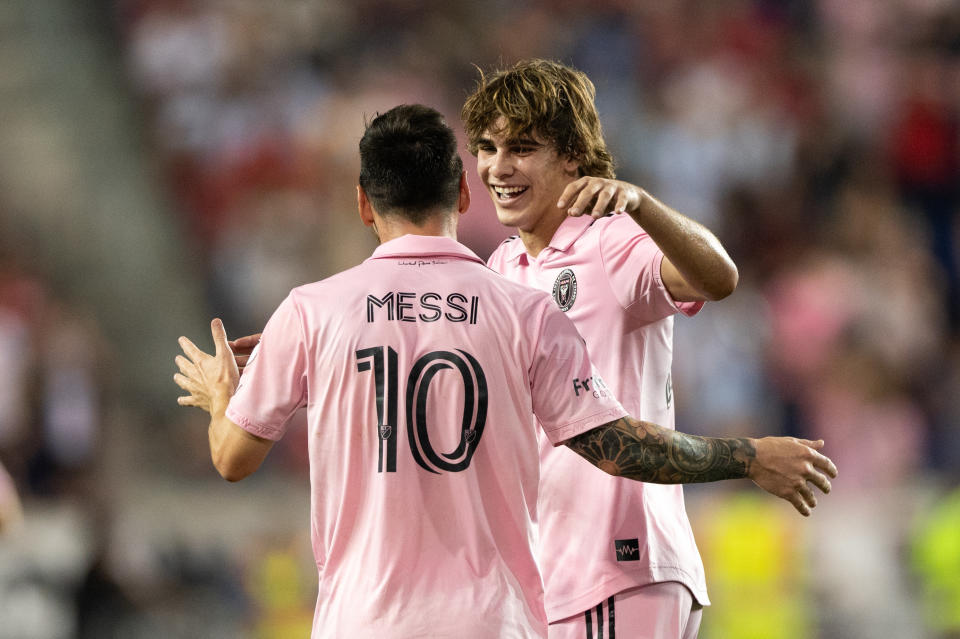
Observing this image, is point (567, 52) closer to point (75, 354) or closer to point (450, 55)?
point (450, 55)

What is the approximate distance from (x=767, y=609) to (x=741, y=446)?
4.65 metres

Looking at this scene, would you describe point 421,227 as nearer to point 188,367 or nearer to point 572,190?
point 572,190

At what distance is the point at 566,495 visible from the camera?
11.6 feet

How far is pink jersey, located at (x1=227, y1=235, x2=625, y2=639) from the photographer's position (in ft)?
9.50

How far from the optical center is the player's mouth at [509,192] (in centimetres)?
375

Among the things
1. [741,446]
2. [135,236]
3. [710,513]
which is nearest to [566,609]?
[741,446]

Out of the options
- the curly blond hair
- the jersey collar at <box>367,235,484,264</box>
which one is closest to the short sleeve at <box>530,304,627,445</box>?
the jersey collar at <box>367,235,484,264</box>

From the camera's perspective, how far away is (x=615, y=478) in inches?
138

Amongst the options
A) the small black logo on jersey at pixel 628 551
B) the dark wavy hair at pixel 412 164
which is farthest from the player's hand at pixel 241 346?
the small black logo on jersey at pixel 628 551

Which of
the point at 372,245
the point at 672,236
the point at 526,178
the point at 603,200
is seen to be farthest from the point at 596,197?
the point at 372,245

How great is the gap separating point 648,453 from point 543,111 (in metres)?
1.19

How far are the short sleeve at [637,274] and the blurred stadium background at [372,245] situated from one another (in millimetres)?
3864

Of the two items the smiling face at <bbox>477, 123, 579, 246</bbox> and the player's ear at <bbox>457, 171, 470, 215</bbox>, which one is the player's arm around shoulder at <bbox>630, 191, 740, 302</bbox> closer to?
the player's ear at <bbox>457, 171, 470, 215</bbox>

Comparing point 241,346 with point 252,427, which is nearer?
point 252,427
